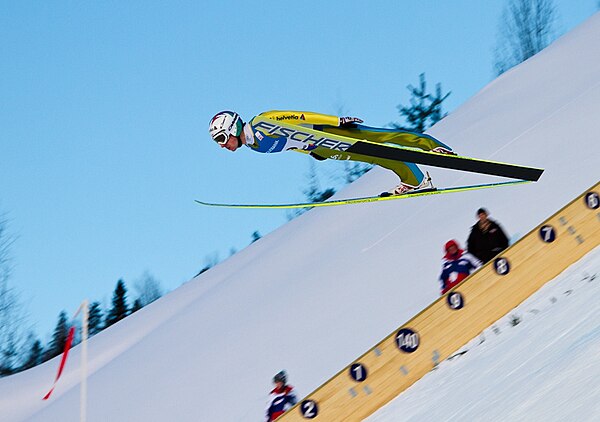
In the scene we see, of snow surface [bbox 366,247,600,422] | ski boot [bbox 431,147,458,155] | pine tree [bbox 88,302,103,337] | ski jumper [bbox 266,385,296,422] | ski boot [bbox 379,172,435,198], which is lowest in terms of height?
snow surface [bbox 366,247,600,422]

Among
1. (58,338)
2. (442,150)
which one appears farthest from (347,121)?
(58,338)

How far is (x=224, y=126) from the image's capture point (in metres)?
6.00

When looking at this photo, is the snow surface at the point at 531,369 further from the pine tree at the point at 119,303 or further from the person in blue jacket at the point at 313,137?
the pine tree at the point at 119,303

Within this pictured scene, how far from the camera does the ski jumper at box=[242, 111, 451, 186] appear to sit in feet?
20.1

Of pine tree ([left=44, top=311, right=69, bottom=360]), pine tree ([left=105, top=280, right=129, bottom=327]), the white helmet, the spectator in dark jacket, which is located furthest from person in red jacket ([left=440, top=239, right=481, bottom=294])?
pine tree ([left=44, top=311, right=69, bottom=360])

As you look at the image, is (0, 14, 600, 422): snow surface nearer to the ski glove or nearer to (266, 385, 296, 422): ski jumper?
(266, 385, 296, 422): ski jumper

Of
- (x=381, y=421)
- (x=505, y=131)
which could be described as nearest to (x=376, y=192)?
(x=505, y=131)

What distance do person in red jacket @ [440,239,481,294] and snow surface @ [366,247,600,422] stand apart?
0.70 metres

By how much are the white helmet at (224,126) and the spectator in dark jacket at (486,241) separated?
1.86 meters

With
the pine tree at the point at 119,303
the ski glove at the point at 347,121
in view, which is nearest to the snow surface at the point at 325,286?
the ski glove at the point at 347,121

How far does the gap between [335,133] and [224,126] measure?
0.88 meters

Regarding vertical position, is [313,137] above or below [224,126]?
below

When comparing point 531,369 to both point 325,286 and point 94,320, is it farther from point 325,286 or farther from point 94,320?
point 94,320

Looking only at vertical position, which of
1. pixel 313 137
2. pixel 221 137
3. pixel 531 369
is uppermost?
pixel 221 137
